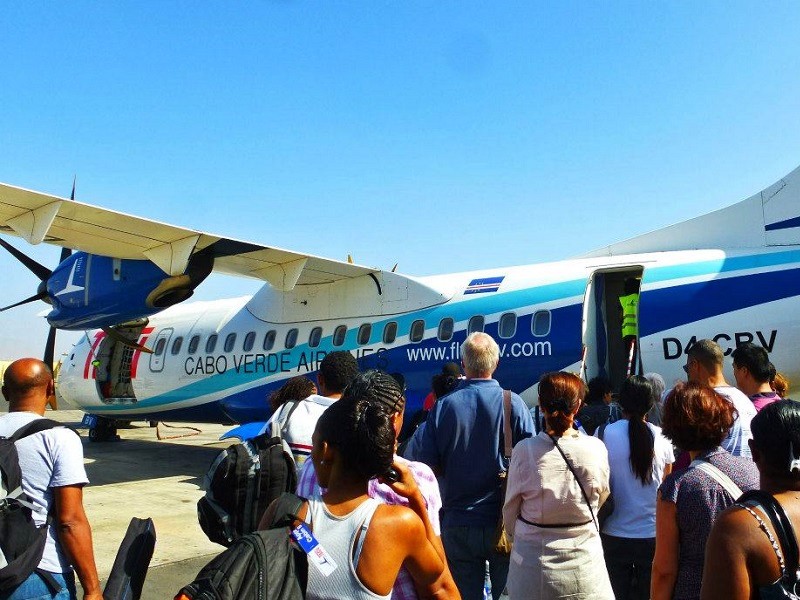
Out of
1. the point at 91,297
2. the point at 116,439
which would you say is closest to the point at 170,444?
the point at 116,439

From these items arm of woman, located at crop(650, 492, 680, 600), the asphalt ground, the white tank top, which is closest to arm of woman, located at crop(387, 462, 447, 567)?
the white tank top

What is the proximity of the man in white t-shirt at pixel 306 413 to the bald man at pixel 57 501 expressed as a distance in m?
0.98

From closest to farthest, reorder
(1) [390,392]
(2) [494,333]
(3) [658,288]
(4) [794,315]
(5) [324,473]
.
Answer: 1. (5) [324,473]
2. (1) [390,392]
3. (4) [794,315]
4. (3) [658,288]
5. (2) [494,333]

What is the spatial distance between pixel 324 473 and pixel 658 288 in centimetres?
738

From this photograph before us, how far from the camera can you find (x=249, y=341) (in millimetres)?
12445

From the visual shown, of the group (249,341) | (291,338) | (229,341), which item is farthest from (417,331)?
(229,341)

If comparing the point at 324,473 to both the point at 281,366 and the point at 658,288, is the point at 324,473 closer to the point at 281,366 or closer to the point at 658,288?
the point at 658,288

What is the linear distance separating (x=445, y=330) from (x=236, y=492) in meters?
7.30

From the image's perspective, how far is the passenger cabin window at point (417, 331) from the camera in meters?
10.3

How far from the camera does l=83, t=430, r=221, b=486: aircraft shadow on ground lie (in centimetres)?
1141

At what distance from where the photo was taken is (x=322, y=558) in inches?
73.4

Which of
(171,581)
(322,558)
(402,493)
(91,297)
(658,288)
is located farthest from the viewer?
(91,297)

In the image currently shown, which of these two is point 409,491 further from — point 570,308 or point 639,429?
point 570,308

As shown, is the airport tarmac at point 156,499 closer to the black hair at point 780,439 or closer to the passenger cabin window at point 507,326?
the passenger cabin window at point 507,326
